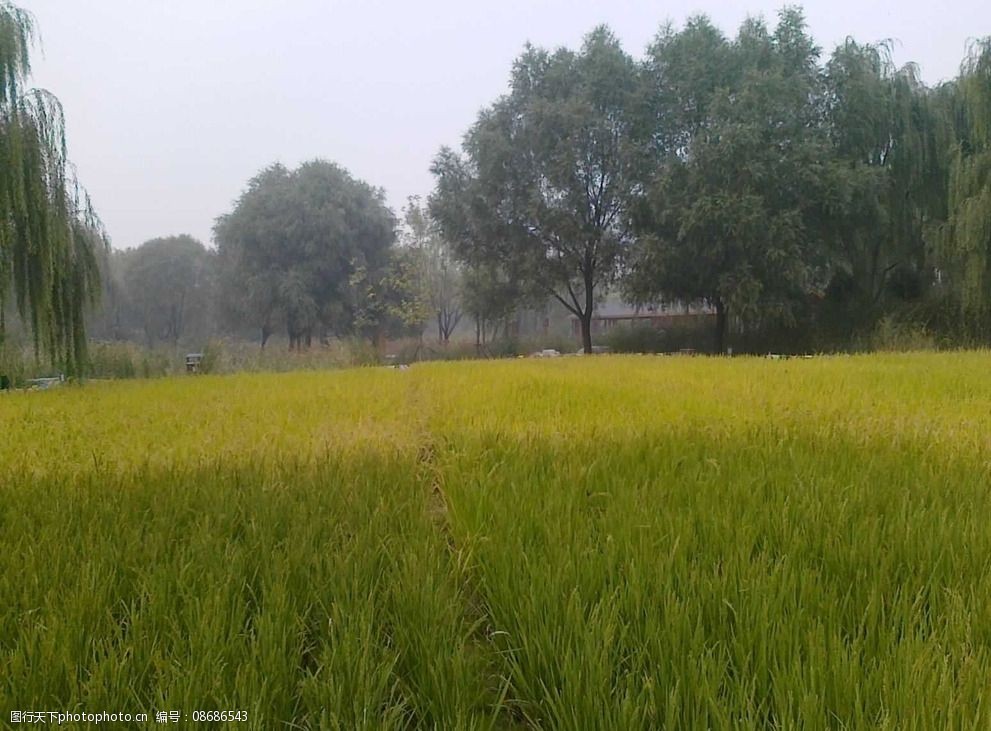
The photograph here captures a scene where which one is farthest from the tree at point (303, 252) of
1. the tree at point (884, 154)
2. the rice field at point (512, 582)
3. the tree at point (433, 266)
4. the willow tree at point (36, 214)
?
the rice field at point (512, 582)

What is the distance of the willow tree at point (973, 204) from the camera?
34.7 feet

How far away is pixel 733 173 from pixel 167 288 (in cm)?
3145

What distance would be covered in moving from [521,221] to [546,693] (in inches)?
608

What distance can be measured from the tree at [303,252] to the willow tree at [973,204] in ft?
60.4

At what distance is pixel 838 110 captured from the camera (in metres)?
13.9

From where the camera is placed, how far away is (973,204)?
423 inches

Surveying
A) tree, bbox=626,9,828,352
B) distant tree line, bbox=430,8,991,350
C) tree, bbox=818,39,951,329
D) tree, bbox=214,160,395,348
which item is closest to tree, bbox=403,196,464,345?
tree, bbox=214,160,395,348

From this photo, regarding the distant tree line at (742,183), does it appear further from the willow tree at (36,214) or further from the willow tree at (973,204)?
the willow tree at (36,214)

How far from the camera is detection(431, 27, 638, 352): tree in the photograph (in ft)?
48.3

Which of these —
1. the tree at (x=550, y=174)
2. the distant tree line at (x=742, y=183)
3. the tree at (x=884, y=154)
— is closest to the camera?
the distant tree line at (x=742, y=183)

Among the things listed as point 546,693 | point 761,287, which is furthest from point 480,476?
point 761,287

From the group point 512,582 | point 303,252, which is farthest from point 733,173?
point 303,252

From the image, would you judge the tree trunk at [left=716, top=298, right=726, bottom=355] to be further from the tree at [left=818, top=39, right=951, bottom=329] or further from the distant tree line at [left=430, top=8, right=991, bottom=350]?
the tree at [left=818, top=39, right=951, bottom=329]

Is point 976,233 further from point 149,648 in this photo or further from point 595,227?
point 149,648
